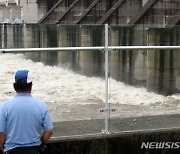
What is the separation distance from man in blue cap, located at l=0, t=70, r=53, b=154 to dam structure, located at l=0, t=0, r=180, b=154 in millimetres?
1434

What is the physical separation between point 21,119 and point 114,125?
236cm

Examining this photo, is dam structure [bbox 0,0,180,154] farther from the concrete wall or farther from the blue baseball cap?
the blue baseball cap

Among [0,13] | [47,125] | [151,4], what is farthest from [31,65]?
[0,13]

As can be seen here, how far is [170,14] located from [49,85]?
15.6 m

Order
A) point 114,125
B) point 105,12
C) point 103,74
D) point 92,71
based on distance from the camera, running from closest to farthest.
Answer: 1. point 114,125
2. point 103,74
3. point 92,71
4. point 105,12

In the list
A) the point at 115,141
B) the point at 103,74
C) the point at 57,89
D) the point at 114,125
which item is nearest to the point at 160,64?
the point at 103,74

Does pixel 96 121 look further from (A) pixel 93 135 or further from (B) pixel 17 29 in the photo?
(B) pixel 17 29

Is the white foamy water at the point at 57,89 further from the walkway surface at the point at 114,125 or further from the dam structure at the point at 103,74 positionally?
the walkway surface at the point at 114,125

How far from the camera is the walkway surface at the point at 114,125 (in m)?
5.18

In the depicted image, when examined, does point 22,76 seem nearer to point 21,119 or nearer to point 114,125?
point 21,119

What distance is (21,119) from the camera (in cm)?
326

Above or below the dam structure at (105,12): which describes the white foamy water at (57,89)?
below

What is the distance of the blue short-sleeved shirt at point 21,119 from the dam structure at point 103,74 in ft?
4.74

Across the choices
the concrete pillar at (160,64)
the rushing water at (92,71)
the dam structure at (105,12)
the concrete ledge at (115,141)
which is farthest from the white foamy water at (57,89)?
the dam structure at (105,12)
